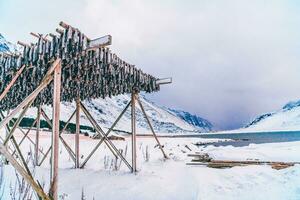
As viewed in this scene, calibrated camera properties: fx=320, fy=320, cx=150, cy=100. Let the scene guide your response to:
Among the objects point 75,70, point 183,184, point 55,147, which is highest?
point 75,70

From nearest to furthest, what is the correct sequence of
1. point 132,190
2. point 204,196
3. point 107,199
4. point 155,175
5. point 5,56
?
point 204,196
point 107,199
point 132,190
point 5,56
point 155,175

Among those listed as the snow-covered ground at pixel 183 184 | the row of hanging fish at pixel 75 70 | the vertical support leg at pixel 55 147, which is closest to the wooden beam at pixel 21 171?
the vertical support leg at pixel 55 147

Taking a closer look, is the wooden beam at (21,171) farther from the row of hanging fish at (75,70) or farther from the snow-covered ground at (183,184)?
the row of hanging fish at (75,70)

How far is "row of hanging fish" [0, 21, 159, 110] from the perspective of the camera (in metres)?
6.45

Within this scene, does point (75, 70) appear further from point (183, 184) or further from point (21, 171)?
point (183, 184)

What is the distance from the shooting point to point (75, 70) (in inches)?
319

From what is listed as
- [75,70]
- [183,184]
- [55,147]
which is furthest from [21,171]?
[183,184]

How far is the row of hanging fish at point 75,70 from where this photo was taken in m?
6.45

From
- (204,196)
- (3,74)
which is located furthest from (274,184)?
(3,74)

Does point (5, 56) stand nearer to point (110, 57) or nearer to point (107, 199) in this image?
point (110, 57)

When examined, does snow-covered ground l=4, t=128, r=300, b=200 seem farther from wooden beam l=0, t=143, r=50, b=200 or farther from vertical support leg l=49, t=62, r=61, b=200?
wooden beam l=0, t=143, r=50, b=200

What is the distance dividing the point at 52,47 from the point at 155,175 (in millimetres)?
4549

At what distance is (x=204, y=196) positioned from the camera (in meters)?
6.29

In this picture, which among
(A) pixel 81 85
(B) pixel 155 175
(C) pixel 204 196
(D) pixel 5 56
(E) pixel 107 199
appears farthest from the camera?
(A) pixel 81 85
